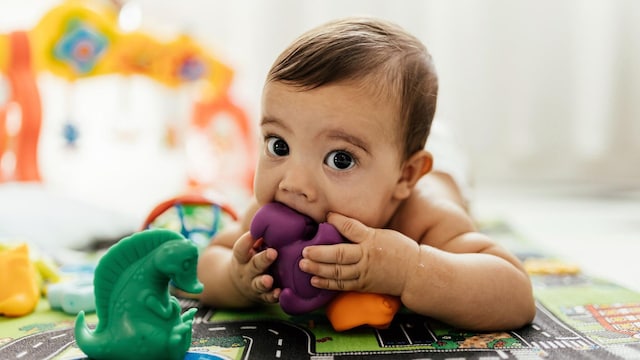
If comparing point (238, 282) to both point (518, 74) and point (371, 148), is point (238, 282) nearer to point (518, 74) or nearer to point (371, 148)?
point (371, 148)

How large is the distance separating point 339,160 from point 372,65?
0.40 feet

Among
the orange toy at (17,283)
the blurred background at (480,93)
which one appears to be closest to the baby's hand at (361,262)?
the orange toy at (17,283)

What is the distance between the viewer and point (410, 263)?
2.58 ft

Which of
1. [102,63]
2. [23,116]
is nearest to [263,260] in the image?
[23,116]

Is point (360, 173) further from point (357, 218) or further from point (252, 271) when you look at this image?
point (252, 271)

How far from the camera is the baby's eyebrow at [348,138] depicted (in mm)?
797

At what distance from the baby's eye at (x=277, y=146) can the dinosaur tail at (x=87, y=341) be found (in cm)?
30

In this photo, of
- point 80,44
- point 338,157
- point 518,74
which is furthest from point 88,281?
point 518,74

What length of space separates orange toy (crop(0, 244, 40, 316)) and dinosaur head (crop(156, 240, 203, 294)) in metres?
0.36

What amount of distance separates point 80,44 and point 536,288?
1445mm

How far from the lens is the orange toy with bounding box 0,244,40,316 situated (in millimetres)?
908

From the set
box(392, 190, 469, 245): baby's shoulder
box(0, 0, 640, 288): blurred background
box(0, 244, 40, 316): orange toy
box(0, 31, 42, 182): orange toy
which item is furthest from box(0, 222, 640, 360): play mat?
box(0, 0, 640, 288): blurred background

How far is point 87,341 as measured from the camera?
694 millimetres

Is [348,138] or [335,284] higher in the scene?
[348,138]
